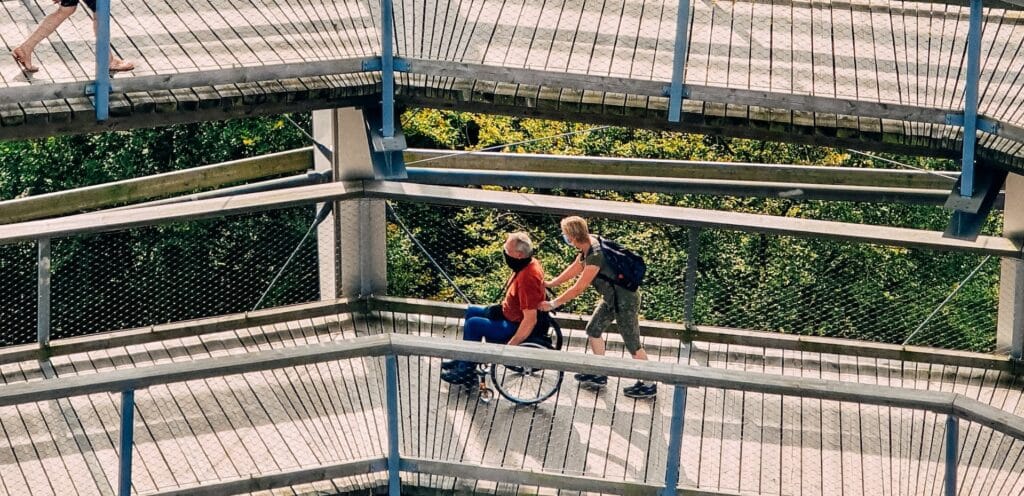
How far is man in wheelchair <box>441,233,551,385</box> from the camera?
10.5 metres

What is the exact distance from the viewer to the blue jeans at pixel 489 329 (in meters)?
10.7

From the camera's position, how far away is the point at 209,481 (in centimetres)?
912

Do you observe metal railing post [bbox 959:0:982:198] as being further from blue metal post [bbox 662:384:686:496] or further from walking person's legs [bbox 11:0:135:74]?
walking person's legs [bbox 11:0:135:74]

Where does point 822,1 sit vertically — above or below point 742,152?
above

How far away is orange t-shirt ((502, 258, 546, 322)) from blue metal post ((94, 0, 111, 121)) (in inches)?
98.5

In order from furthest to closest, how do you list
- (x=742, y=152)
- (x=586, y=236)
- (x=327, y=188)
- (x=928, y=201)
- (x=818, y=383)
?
(x=742, y=152)
(x=928, y=201)
(x=327, y=188)
(x=586, y=236)
(x=818, y=383)

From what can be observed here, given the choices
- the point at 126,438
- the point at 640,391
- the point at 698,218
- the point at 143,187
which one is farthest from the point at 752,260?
the point at 126,438

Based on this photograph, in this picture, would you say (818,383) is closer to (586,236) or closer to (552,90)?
(586,236)

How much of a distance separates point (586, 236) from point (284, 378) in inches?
84.2

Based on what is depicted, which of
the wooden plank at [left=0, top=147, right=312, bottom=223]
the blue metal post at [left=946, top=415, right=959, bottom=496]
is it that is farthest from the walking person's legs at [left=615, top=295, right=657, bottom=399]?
the wooden plank at [left=0, top=147, right=312, bottom=223]

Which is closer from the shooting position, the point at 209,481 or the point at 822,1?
the point at 209,481

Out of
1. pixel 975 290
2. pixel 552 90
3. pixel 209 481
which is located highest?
pixel 552 90

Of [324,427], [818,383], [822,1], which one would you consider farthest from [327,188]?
[818,383]

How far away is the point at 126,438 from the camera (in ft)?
27.4
